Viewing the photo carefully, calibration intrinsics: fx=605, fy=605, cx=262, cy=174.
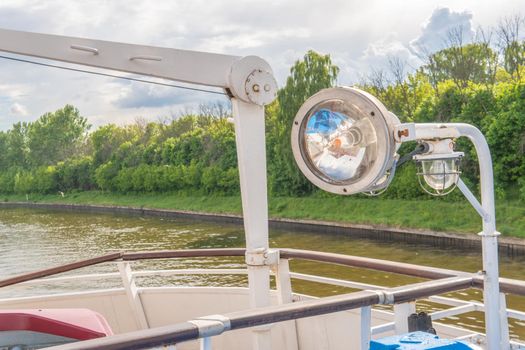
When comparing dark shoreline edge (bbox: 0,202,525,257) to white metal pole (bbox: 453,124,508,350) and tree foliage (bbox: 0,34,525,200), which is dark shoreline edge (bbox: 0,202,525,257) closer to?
tree foliage (bbox: 0,34,525,200)

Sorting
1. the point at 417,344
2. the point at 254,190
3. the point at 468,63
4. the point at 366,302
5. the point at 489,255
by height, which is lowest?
the point at 417,344

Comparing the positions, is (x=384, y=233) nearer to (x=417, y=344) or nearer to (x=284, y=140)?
(x=284, y=140)

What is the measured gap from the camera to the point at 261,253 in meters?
3.12

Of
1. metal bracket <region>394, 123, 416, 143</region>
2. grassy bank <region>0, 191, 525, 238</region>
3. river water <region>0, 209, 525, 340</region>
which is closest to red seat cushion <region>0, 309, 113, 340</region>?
metal bracket <region>394, 123, 416, 143</region>

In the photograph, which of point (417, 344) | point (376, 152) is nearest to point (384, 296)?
point (417, 344)

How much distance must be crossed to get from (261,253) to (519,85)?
66.6 feet

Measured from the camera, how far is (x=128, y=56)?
2.96 m

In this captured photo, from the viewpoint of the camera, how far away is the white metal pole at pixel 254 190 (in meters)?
3.06

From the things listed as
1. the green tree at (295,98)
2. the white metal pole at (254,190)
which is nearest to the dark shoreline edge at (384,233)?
the green tree at (295,98)

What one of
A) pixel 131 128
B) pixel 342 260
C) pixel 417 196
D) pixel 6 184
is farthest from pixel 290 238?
pixel 6 184

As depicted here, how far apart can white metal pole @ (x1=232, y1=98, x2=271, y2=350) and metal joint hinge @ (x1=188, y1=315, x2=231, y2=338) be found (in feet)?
4.04

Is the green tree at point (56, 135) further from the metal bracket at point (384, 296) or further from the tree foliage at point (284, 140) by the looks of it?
the metal bracket at point (384, 296)

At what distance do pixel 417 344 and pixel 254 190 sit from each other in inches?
51.1

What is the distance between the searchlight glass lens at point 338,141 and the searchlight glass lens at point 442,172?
35cm
